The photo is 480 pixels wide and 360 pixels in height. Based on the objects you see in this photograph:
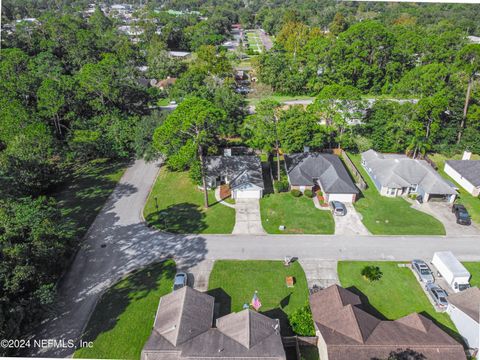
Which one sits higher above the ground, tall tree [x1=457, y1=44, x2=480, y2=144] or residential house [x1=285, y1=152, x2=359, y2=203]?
tall tree [x1=457, y1=44, x2=480, y2=144]

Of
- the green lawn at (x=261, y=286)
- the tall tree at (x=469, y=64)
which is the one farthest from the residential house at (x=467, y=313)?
the tall tree at (x=469, y=64)

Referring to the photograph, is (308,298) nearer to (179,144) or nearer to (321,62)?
(179,144)

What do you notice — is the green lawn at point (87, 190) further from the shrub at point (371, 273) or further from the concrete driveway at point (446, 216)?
the concrete driveway at point (446, 216)

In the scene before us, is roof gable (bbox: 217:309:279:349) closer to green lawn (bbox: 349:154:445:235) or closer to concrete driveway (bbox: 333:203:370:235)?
concrete driveway (bbox: 333:203:370:235)

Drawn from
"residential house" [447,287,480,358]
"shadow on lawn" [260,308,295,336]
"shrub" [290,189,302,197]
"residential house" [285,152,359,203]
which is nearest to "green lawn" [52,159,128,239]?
"shadow on lawn" [260,308,295,336]

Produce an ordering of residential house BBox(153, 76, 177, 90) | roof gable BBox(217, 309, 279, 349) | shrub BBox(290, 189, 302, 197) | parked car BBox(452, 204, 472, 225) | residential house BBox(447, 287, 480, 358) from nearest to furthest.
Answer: roof gable BBox(217, 309, 279, 349) → residential house BBox(447, 287, 480, 358) → parked car BBox(452, 204, 472, 225) → shrub BBox(290, 189, 302, 197) → residential house BBox(153, 76, 177, 90)

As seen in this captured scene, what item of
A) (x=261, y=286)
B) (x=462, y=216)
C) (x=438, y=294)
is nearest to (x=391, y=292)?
(x=438, y=294)

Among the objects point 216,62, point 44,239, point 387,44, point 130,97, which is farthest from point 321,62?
point 44,239
